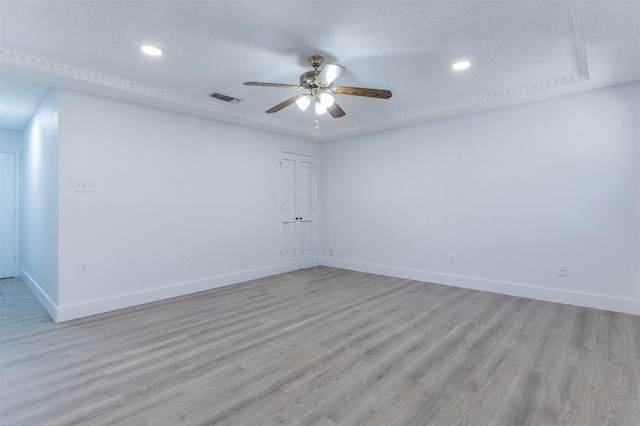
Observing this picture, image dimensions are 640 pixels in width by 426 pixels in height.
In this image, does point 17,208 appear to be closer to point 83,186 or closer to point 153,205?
point 83,186

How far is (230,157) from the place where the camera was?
4.96 m

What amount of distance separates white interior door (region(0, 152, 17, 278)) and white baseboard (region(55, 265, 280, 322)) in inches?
133

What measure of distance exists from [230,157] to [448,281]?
391cm

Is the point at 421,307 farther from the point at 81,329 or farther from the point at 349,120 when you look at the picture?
the point at 81,329

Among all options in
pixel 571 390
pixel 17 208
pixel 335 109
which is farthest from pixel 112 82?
pixel 571 390

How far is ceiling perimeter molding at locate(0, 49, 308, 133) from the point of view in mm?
2836

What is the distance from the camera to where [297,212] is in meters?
6.12

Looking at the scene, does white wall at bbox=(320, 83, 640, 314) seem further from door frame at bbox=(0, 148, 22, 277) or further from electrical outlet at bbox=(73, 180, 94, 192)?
door frame at bbox=(0, 148, 22, 277)

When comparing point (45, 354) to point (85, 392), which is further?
point (45, 354)

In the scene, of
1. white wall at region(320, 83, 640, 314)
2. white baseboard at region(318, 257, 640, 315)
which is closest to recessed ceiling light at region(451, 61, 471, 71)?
white wall at region(320, 83, 640, 314)

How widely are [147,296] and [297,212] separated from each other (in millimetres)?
2960

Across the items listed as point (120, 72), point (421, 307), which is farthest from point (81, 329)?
point (421, 307)

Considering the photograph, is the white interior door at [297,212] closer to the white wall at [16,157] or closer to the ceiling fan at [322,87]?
the ceiling fan at [322,87]

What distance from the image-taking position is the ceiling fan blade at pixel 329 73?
2.81m
